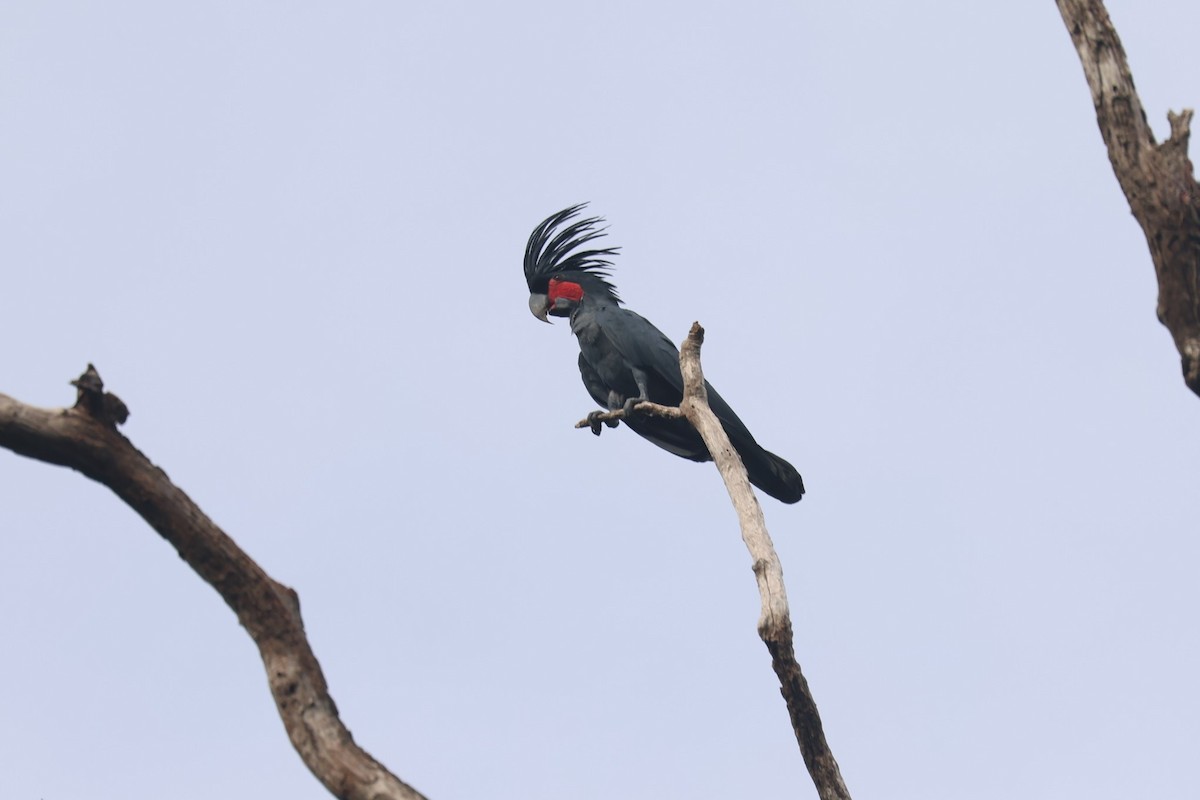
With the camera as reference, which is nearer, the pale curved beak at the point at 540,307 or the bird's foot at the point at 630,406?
the bird's foot at the point at 630,406

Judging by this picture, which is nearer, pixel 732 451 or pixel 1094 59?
pixel 1094 59

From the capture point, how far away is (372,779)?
3.77 metres

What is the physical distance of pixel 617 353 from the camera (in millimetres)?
8836

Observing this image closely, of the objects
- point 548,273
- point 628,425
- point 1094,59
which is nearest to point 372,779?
point 1094,59

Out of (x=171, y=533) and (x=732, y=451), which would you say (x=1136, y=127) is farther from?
(x=171, y=533)

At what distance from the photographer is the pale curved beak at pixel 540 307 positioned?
9633 mm

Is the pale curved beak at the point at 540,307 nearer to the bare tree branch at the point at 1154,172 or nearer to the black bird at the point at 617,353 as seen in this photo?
the black bird at the point at 617,353

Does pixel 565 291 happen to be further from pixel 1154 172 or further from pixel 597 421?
pixel 1154 172

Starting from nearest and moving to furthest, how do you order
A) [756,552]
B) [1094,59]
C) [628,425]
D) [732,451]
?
[1094,59] → [756,552] → [732,451] → [628,425]

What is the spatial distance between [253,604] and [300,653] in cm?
20

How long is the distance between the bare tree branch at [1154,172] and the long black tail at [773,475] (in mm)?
4022

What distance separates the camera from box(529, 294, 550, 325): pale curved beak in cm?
963

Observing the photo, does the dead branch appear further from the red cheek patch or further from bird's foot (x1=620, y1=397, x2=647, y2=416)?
the red cheek patch

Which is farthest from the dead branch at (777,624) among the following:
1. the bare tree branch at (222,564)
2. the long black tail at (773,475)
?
the bare tree branch at (222,564)
